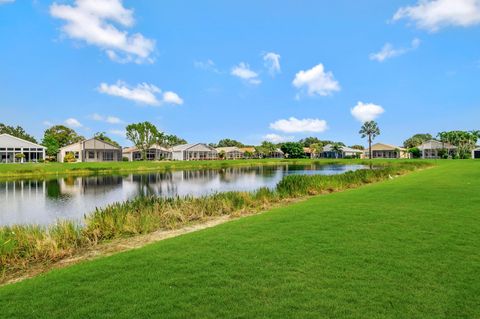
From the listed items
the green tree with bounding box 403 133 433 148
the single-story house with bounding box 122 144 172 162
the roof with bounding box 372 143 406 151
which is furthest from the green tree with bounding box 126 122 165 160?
the green tree with bounding box 403 133 433 148

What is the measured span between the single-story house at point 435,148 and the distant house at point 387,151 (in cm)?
751

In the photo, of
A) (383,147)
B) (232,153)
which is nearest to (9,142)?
(232,153)

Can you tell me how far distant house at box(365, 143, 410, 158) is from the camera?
332 feet

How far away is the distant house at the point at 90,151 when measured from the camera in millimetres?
73625

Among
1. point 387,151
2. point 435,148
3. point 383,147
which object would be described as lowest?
point 387,151

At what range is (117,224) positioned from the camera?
11.4 meters

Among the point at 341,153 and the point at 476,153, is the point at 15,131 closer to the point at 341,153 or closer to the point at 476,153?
the point at 341,153

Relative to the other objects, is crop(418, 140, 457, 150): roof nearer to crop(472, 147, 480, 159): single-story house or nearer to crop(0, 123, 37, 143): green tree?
crop(472, 147, 480, 159): single-story house

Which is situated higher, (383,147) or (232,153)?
(383,147)

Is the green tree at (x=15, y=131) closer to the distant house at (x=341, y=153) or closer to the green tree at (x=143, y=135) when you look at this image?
the green tree at (x=143, y=135)

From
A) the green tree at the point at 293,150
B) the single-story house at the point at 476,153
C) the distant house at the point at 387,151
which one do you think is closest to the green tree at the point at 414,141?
the distant house at the point at 387,151

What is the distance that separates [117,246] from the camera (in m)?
9.24

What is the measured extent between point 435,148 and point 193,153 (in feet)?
219

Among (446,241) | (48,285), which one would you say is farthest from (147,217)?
(446,241)
